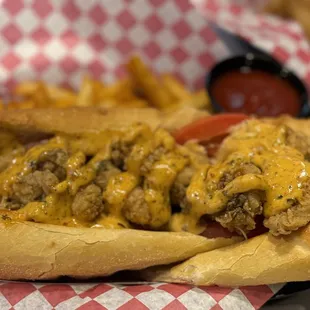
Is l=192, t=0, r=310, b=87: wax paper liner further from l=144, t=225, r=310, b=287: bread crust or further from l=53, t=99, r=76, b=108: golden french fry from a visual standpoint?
l=144, t=225, r=310, b=287: bread crust

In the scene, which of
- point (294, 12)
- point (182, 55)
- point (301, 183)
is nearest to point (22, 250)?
point (301, 183)

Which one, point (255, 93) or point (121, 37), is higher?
point (121, 37)

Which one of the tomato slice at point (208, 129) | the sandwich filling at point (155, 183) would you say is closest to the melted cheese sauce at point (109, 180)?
the sandwich filling at point (155, 183)

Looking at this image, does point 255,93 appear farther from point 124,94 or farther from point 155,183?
point 155,183

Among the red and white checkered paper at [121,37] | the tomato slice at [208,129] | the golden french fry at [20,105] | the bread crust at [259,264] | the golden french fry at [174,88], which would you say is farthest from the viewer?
the red and white checkered paper at [121,37]

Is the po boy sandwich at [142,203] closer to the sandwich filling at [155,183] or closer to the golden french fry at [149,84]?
the sandwich filling at [155,183]

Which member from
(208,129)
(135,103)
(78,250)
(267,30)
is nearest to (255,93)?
(267,30)
